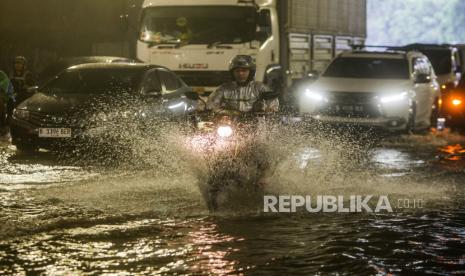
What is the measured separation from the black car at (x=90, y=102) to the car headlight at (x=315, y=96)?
3055 mm

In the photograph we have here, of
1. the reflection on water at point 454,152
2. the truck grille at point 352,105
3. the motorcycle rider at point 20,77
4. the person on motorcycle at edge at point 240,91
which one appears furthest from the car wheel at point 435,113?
the person on motorcycle at edge at point 240,91

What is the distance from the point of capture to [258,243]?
299 inches

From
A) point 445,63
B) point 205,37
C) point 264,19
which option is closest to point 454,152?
point 264,19

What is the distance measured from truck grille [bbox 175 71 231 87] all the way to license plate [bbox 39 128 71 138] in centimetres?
558

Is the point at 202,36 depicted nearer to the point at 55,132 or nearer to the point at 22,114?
the point at 22,114

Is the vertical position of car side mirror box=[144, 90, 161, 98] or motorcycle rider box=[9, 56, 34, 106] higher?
motorcycle rider box=[9, 56, 34, 106]

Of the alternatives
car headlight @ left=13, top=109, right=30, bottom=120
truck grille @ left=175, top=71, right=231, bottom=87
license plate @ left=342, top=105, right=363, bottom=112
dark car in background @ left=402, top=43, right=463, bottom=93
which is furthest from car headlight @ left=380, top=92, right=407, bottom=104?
dark car in background @ left=402, top=43, right=463, bottom=93

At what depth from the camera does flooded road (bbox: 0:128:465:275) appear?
22.5 feet

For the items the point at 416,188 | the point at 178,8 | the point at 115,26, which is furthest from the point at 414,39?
the point at 416,188

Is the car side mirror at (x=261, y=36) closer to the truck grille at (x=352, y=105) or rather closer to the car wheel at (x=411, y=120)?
the truck grille at (x=352, y=105)

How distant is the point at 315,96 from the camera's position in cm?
1769

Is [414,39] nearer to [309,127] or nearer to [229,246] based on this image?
[309,127]

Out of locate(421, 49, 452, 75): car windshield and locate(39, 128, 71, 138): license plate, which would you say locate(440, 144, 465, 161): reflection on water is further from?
locate(421, 49, 452, 75): car windshield

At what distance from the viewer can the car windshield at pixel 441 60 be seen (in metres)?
25.8
